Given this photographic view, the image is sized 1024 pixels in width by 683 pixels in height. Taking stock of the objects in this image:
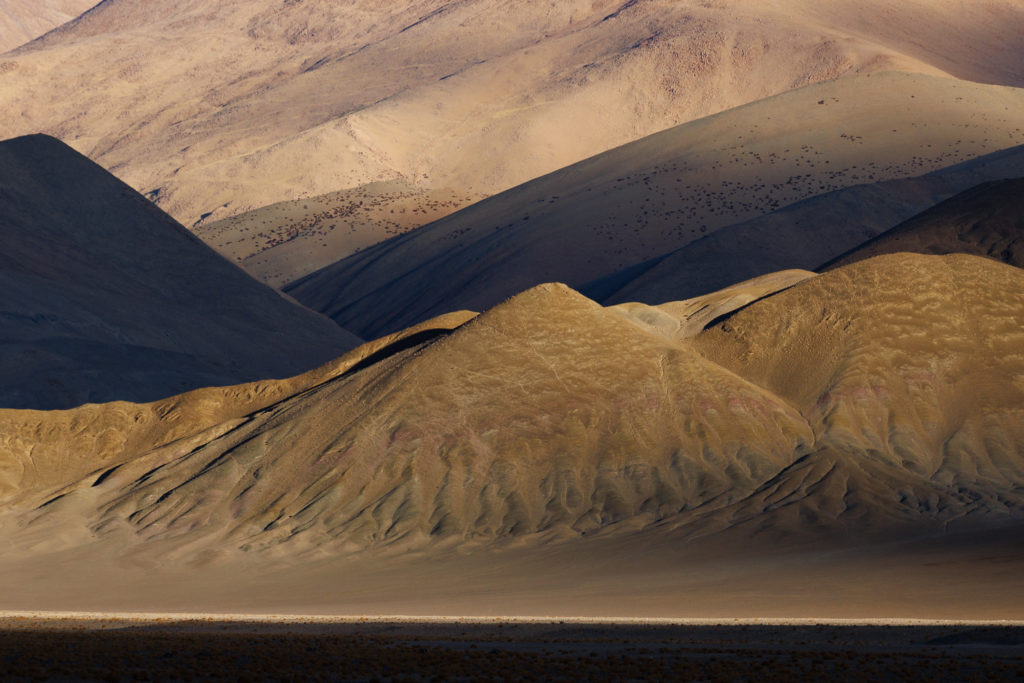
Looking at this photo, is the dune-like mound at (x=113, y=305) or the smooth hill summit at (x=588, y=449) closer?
the smooth hill summit at (x=588, y=449)

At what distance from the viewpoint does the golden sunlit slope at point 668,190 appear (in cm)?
14300

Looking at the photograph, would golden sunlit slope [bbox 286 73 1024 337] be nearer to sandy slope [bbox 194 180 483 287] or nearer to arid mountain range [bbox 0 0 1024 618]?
sandy slope [bbox 194 180 483 287]

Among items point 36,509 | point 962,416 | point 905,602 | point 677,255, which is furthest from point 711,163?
point 905,602

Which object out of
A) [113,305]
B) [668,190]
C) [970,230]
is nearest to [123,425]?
[113,305]

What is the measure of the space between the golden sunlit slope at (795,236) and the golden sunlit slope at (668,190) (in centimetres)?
581

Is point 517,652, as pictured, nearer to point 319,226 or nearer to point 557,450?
point 557,450

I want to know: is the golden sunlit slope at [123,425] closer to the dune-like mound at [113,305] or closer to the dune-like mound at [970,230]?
the dune-like mound at [113,305]

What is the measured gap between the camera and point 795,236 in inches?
5118

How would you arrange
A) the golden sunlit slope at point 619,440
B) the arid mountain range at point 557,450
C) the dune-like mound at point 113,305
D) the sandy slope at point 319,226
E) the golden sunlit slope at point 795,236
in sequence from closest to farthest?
1. the arid mountain range at point 557,450
2. the golden sunlit slope at point 619,440
3. the dune-like mound at point 113,305
4. the golden sunlit slope at point 795,236
5. the sandy slope at point 319,226

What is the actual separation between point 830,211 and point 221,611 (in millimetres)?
94293

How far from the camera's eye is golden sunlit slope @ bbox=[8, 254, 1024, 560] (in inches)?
2493

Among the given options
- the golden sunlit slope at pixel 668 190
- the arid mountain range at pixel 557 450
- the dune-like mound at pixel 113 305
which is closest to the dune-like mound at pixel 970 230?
the arid mountain range at pixel 557 450

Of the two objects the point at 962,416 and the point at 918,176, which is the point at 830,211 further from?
the point at 962,416

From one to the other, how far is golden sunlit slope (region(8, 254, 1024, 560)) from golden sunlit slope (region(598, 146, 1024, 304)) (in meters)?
41.7
